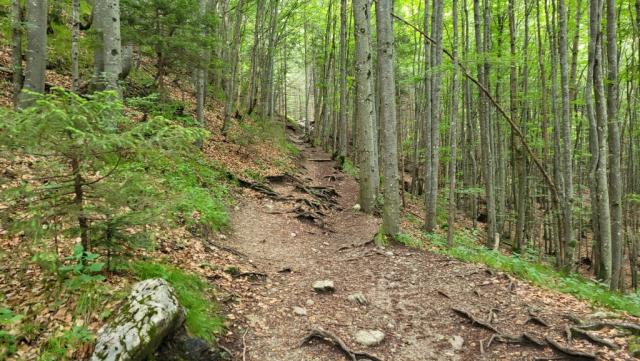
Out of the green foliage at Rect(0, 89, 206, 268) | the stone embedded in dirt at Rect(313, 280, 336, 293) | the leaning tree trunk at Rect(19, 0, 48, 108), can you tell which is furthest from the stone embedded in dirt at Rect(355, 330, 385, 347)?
the leaning tree trunk at Rect(19, 0, 48, 108)

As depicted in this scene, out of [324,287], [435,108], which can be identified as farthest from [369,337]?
[435,108]

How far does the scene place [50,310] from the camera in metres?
3.41

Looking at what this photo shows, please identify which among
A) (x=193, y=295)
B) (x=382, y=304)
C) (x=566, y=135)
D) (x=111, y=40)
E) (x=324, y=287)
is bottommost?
(x=382, y=304)

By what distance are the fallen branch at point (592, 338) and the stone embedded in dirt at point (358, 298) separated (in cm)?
257

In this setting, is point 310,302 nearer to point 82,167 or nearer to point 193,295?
point 193,295

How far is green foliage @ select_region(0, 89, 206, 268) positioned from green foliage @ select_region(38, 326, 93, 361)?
69 centimetres

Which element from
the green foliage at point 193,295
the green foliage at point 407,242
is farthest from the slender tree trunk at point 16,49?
the green foliage at point 407,242

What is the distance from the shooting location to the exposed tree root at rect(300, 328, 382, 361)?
407cm

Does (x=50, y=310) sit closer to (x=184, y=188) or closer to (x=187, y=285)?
(x=187, y=285)

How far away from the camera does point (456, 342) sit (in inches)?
173

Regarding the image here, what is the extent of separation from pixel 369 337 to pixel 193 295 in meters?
2.21

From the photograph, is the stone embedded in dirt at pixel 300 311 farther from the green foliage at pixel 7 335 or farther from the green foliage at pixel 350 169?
the green foliage at pixel 350 169

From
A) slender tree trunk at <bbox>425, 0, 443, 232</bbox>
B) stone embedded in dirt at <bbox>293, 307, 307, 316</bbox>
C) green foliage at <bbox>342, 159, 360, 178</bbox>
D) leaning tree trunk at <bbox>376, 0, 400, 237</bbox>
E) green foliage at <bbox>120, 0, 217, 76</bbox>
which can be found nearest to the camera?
stone embedded in dirt at <bbox>293, 307, 307, 316</bbox>

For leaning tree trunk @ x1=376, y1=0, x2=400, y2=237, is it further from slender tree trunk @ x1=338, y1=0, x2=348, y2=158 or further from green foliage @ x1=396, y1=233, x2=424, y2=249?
slender tree trunk @ x1=338, y1=0, x2=348, y2=158
